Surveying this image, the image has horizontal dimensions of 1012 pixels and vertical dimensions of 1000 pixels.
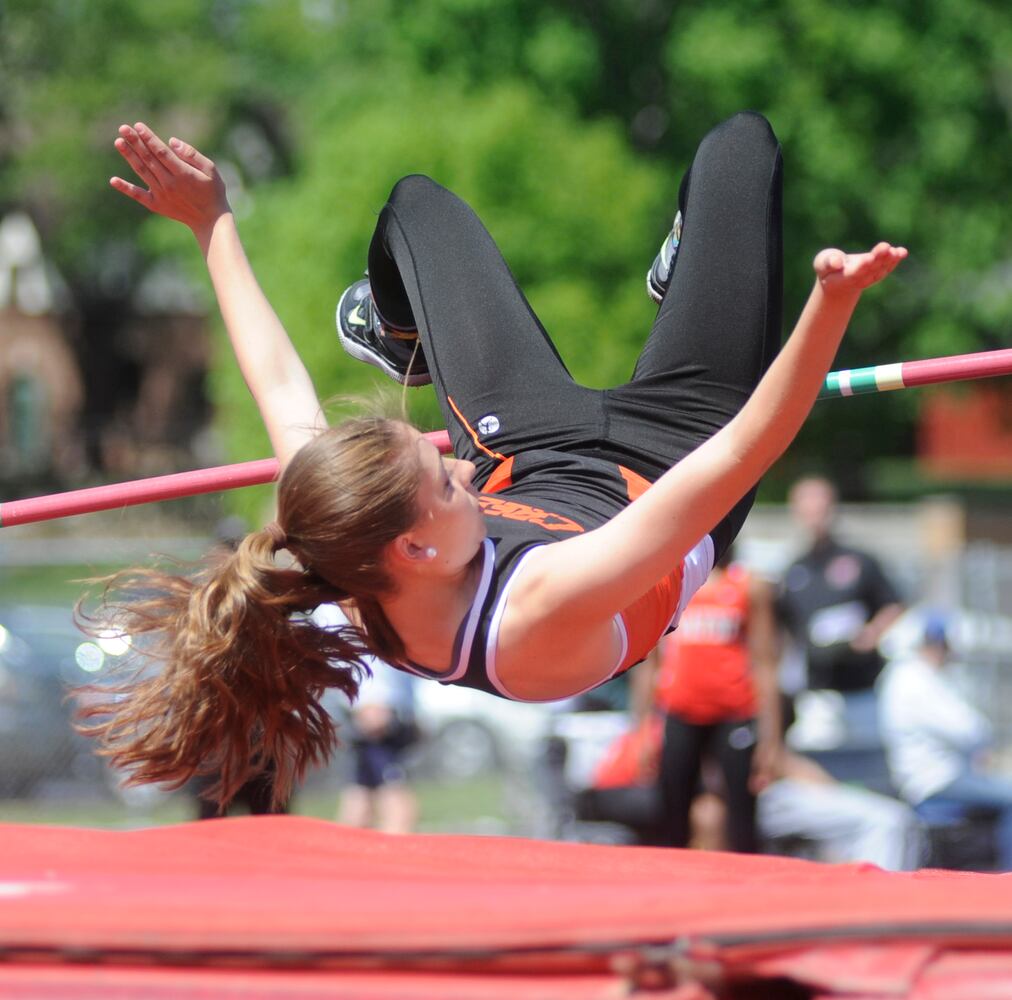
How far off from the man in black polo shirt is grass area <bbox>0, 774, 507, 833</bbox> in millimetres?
1881

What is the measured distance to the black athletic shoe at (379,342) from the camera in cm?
316

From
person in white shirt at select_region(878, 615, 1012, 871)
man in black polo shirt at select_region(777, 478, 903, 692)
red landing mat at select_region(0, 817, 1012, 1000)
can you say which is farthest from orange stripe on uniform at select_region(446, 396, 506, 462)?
person in white shirt at select_region(878, 615, 1012, 871)

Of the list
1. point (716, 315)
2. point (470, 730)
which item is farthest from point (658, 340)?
point (470, 730)

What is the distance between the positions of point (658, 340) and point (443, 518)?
0.65 metres

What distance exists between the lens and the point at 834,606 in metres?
6.65

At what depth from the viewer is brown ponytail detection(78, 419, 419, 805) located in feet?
7.88

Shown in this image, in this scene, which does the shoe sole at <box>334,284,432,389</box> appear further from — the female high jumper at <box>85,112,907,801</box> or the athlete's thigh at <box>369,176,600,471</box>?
the athlete's thigh at <box>369,176,600,471</box>

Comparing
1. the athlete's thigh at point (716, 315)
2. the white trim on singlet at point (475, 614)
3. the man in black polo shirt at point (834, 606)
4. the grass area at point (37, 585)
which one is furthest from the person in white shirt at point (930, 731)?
the grass area at point (37, 585)

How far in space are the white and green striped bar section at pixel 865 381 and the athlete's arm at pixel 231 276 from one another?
38.3 inches

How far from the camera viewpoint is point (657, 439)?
277cm

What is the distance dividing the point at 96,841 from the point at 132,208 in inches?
1034

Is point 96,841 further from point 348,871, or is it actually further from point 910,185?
point 910,185

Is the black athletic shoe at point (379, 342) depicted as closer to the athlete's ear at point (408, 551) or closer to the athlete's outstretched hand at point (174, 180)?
the athlete's outstretched hand at point (174, 180)

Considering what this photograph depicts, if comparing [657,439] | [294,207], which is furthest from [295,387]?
[294,207]
